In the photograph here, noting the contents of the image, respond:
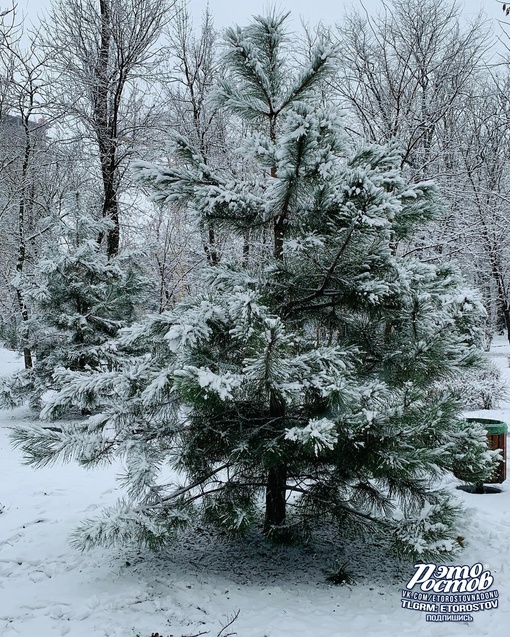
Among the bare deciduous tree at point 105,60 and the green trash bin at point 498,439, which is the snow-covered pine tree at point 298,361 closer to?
the green trash bin at point 498,439

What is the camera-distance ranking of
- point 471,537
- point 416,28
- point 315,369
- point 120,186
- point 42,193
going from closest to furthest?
point 315,369 → point 471,537 → point 416,28 → point 120,186 → point 42,193

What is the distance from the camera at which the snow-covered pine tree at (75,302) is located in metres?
9.64

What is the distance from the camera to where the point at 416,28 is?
1119 cm

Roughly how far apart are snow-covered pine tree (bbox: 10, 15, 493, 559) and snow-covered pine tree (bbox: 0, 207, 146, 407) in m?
5.93

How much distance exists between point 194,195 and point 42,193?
13903 millimetres

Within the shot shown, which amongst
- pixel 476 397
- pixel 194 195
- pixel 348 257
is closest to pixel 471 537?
pixel 348 257

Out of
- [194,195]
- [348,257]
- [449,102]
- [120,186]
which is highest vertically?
[449,102]

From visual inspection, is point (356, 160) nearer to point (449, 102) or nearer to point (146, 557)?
point (146, 557)

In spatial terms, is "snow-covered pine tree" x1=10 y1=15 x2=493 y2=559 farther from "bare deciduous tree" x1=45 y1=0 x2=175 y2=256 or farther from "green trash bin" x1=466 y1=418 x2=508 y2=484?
"bare deciduous tree" x1=45 y1=0 x2=175 y2=256

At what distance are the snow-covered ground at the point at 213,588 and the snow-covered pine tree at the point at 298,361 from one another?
0.40m

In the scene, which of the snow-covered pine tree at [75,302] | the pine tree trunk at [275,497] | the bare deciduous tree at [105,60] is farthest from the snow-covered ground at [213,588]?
the bare deciduous tree at [105,60]

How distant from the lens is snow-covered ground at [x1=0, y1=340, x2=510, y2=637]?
329cm

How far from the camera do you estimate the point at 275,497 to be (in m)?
4.20

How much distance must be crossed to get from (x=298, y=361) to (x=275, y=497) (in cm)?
139
